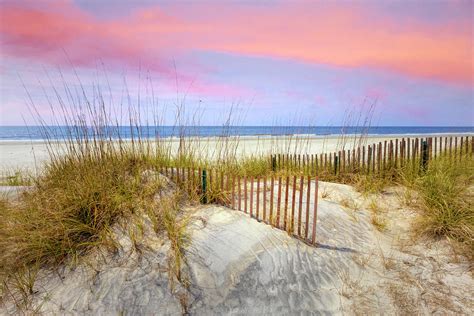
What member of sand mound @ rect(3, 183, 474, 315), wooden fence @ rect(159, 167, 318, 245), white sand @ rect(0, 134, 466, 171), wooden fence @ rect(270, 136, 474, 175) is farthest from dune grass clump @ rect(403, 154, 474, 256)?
white sand @ rect(0, 134, 466, 171)

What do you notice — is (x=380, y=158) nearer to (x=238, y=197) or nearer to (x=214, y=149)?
(x=238, y=197)

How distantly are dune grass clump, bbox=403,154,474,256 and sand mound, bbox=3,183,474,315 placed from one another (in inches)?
9.9

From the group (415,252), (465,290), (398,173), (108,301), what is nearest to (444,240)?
(415,252)

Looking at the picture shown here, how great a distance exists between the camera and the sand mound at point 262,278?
103 inches

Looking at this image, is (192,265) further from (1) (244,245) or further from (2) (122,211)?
(2) (122,211)

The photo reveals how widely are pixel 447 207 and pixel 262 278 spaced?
260cm

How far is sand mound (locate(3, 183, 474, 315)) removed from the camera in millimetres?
2605

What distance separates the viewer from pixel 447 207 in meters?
3.69

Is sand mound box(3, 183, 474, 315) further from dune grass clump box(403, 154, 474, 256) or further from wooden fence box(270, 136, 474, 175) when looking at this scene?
wooden fence box(270, 136, 474, 175)

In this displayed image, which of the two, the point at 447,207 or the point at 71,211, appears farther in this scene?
the point at 447,207

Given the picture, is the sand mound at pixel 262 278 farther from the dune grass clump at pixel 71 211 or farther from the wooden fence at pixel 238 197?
the dune grass clump at pixel 71 211

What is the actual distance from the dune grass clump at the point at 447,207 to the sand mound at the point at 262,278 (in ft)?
0.82

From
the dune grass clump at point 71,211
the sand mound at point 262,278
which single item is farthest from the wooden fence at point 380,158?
the dune grass clump at point 71,211

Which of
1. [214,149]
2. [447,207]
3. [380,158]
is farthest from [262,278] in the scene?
[214,149]
